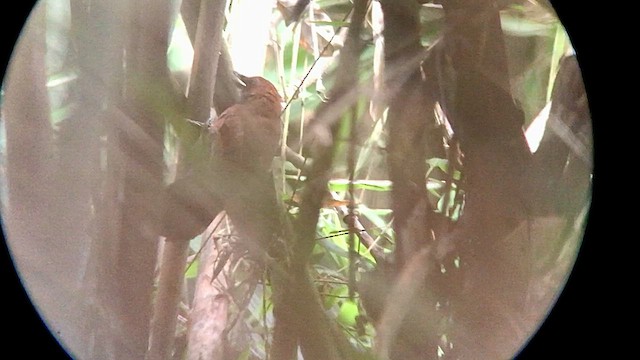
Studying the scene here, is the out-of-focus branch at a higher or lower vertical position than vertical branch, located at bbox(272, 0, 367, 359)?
higher

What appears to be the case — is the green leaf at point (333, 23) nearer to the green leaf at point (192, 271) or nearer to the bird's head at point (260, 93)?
the bird's head at point (260, 93)

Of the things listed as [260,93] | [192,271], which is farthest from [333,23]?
[192,271]

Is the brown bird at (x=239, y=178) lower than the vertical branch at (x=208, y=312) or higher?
higher

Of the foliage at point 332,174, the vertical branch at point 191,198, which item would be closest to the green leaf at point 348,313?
the foliage at point 332,174

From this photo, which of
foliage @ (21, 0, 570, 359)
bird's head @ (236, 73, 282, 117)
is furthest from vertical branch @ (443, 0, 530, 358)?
bird's head @ (236, 73, 282, 117)

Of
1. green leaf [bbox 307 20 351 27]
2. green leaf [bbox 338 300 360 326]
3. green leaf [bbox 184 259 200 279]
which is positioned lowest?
green leaf [bbox 338 300 360 326]

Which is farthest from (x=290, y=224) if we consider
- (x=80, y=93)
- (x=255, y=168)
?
(x=80, y=93)

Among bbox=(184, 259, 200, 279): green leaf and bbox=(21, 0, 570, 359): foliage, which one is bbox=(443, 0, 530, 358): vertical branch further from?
bbox=(184, 259, 200, 279): green leaf

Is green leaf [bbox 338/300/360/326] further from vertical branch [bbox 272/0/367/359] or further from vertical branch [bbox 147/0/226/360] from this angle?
vertical branch [bbox 147/0/226/360]

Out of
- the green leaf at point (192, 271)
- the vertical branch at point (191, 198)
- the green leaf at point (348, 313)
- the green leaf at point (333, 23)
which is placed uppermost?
the green leaf at point (333, 23)

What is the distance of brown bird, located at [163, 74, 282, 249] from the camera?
15.9 inches

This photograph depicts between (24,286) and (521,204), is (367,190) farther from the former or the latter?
(24,286)

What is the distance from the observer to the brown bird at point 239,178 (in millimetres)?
404

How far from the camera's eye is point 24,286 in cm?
47
